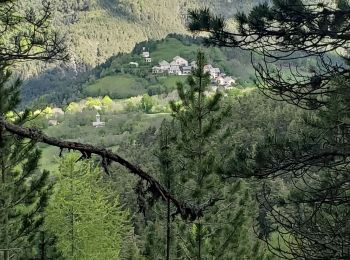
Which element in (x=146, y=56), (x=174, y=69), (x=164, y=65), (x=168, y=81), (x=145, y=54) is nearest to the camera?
(x=168, y=81)

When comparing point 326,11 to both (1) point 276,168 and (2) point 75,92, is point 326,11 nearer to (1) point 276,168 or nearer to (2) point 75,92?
(1) point 276,168

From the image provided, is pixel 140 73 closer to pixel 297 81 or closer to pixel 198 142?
pixel 198 142

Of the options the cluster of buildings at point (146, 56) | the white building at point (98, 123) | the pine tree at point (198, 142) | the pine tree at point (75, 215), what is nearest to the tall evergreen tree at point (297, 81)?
the pine tree at point (198, 142)

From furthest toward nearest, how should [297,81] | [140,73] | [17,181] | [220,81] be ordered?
Answer: [140,73]
[220,81]
[17,181]
[297,81]

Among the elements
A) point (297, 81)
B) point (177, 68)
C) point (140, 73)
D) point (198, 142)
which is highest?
point (177, 68)

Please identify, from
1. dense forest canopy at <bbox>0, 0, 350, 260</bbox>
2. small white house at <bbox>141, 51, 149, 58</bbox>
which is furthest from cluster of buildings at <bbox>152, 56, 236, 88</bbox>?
dense forest canopy at <bbox>0, 0, 350, 260</bbox>

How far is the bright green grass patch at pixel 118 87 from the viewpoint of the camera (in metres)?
133

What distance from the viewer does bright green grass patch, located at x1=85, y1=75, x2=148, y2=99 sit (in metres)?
133

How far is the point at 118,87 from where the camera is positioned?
136250 millimetres

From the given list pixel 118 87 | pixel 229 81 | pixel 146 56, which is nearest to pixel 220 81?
pixel 229 81

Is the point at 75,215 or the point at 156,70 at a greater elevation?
the point at 156,70

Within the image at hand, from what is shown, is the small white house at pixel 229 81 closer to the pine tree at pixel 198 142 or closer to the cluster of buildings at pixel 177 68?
the cluster of buildings at pixel 177 68

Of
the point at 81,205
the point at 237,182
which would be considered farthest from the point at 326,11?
the point at 81,205

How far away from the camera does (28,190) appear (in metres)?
11.7
